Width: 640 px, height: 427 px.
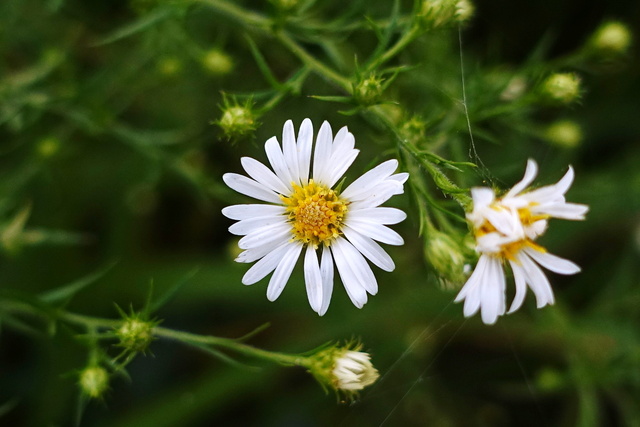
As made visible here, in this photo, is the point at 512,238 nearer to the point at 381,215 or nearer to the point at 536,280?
the point at 536,280

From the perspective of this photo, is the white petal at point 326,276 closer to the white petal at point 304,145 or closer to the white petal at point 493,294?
the white petal at point 304,145

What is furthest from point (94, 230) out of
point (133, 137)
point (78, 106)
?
point (133, 137)

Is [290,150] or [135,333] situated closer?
[290,150]

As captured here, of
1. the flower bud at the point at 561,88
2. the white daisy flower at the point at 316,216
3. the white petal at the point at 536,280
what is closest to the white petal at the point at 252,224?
the white daisy flower at the point at 316,216

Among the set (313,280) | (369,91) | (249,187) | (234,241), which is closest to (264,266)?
(313,280)

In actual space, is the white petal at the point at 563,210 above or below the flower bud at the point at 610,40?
below
